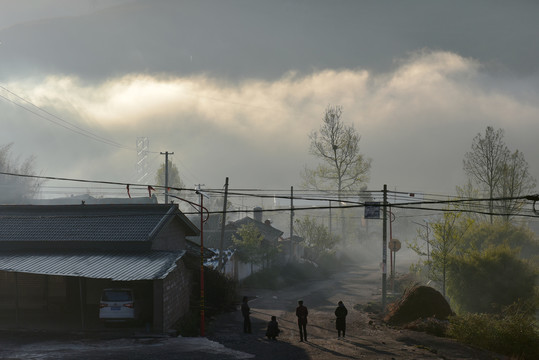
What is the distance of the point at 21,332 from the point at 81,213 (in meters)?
10.8

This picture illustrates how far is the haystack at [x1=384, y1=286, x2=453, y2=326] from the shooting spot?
3197 cm

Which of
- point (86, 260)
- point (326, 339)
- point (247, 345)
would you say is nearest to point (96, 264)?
point (86, 260)

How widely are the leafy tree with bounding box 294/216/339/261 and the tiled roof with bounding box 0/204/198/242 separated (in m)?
44.4

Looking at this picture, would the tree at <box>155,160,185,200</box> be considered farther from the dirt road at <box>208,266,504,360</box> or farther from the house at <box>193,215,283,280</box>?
the dirt road at <box>208,266,504,360</box>

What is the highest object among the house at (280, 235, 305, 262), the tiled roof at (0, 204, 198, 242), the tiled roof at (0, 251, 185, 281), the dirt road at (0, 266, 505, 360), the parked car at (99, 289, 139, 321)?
the tiled roof at (0, 204, 198, 242)

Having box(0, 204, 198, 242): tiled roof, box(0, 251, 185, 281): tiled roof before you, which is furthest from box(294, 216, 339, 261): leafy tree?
box(0, 251, 185, 281): tiled roof

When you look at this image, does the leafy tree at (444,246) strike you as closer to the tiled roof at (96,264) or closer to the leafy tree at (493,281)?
Result: the leafy tree at (493,281)

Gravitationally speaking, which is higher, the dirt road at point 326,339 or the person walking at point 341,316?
the person walking at point 341,316

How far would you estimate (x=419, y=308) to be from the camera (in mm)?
32156

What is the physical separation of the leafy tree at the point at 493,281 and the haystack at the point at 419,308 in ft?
27.1

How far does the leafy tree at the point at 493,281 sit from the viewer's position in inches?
1510

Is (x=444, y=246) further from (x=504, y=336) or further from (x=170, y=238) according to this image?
(x=170, y=238)

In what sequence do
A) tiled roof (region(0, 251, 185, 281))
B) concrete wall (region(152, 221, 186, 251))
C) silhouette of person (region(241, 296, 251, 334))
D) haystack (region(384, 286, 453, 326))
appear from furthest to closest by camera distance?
concrete wall (region(152, 221, 186, 251))
haystack (region(384, 286, 453, 326))
silhouette of person (region(241, 296, 251, 334))
tiled roof (region(0, 251, 185, 281))

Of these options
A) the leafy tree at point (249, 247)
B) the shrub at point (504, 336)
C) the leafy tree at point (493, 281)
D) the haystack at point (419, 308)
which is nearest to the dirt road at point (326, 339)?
the shrub at point (504, 336)
